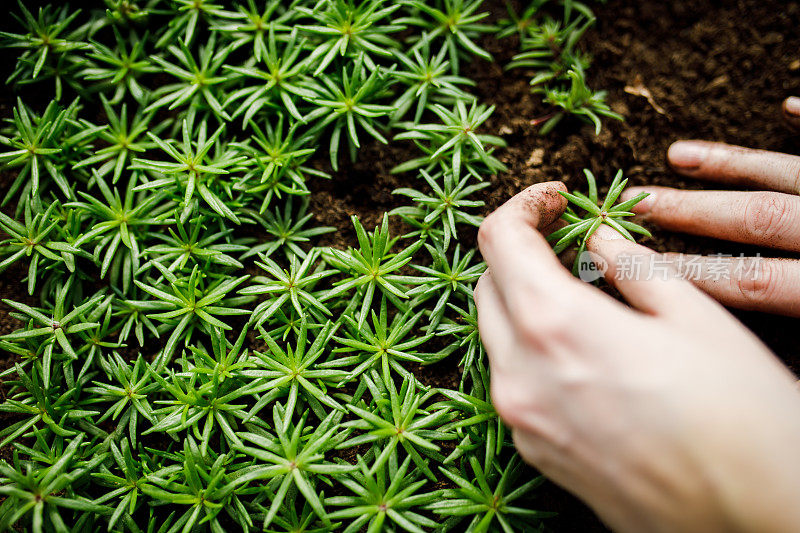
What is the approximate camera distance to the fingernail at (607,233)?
2.31 m

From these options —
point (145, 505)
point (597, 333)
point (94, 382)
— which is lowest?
point (145, 505)

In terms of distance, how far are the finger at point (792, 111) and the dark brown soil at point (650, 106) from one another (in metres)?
0.08

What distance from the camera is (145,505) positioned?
254cm

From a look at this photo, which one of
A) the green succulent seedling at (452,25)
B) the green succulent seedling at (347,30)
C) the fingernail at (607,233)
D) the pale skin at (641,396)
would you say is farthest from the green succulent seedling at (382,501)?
the green succulent seedling at (452,25)

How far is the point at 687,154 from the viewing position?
9.76 ft

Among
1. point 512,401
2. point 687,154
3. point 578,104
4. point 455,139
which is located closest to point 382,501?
point 512,401

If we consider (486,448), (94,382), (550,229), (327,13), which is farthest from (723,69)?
(94,382)

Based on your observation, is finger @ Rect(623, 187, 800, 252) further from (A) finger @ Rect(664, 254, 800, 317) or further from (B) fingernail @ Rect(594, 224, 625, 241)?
(B) fingernail @ Rect(594, 224, 625, 241)

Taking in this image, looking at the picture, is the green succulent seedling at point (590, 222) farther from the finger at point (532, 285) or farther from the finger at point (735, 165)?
the finger at point (735, 165)

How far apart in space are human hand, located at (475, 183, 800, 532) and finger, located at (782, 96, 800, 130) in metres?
1.92

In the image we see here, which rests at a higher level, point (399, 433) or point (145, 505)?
point (399, 433)

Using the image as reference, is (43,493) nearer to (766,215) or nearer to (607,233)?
(607,233)

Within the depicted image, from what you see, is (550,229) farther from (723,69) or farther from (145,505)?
(145,505)

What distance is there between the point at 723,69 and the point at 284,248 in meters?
2.94
